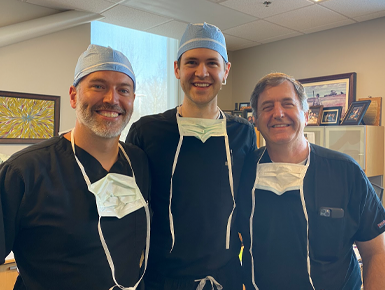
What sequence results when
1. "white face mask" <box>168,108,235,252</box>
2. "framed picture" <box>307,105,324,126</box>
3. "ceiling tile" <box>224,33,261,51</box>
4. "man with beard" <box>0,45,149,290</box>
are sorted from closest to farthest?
"man with beard" <box>0,45,149,290</box>, "white face mask" <box>168,108,235,252</box>, "framed picture" <box>307,105,324,126</box>, "ceiling tile" <box>224,33,261,51</box>

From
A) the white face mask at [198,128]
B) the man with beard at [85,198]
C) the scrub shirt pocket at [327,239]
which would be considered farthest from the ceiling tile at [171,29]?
the scrub shirt pocket at [327,239]

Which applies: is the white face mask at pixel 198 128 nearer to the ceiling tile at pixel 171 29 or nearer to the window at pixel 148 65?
the ceiling tile at pixel 171 29

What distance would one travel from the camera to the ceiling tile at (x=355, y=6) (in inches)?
130

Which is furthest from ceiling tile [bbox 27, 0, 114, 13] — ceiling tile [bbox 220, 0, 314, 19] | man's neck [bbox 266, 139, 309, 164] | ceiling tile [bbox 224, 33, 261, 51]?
man's neck [bbox 266, 139, 309, 164]

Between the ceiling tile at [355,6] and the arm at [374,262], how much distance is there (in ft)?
8.93

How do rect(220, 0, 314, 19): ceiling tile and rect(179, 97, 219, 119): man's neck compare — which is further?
rect(220, 0, 314, 19): ceiling tile

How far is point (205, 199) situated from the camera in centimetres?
148

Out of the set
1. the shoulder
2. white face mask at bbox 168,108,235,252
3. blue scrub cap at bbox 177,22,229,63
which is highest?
blue scrub cap at bbox 177,22,229,63

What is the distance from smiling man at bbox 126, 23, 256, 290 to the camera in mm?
1451

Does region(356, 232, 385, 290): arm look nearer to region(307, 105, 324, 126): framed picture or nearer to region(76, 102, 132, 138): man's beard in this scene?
region(76, 102, 132, 138): man's beard

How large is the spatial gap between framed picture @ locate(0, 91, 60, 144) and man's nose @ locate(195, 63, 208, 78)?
105 inches

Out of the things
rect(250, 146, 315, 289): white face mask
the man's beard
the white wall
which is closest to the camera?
Answer: the man's beard

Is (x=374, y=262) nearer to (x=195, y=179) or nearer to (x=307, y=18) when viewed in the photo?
(x=195, y=179)

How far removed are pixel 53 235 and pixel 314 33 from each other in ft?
13.9
